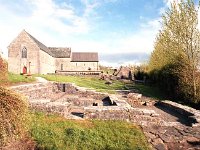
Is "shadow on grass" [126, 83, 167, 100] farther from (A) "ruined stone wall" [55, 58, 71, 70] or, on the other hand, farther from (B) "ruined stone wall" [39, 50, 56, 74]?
(A) "ruined stone wall" [55, 58, 71, 70]

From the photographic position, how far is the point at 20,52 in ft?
168

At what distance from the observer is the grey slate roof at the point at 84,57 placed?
7150cm

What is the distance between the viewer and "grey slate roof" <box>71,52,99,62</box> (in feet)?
235

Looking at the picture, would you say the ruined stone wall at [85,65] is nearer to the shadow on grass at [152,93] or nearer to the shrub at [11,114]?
the shadow on grass at [152,93]

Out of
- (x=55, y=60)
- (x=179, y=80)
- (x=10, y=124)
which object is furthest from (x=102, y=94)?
(x=55, y=60)

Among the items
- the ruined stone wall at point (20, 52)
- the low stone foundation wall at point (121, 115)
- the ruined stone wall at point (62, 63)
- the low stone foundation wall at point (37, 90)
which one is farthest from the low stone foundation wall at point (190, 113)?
the ruined stone wall at point (62, 63)

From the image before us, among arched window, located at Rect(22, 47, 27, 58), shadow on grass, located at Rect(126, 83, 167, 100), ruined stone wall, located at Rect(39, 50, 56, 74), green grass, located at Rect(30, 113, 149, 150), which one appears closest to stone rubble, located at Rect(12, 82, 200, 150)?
green grass, located at Rect(30, 113, 149, 150)

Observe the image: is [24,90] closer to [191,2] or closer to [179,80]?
[179,80]

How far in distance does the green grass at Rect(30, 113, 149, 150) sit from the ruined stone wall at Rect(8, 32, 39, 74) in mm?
41482

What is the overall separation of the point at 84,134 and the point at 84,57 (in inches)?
2467

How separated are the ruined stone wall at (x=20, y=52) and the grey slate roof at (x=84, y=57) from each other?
824 inches

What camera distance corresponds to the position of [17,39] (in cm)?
5116

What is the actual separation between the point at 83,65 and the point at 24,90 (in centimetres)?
5324

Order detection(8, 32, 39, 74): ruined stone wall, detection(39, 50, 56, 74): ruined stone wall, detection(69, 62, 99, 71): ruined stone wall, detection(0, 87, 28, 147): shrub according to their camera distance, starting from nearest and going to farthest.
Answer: detection(0, 87, 28, 147): shrub → detection(8, 32, 39, 74): ruined stone wall → detection(39, 50, 56, 74): ruined stone wall → detection(69, 62, 99, 71): ruined stone wall
